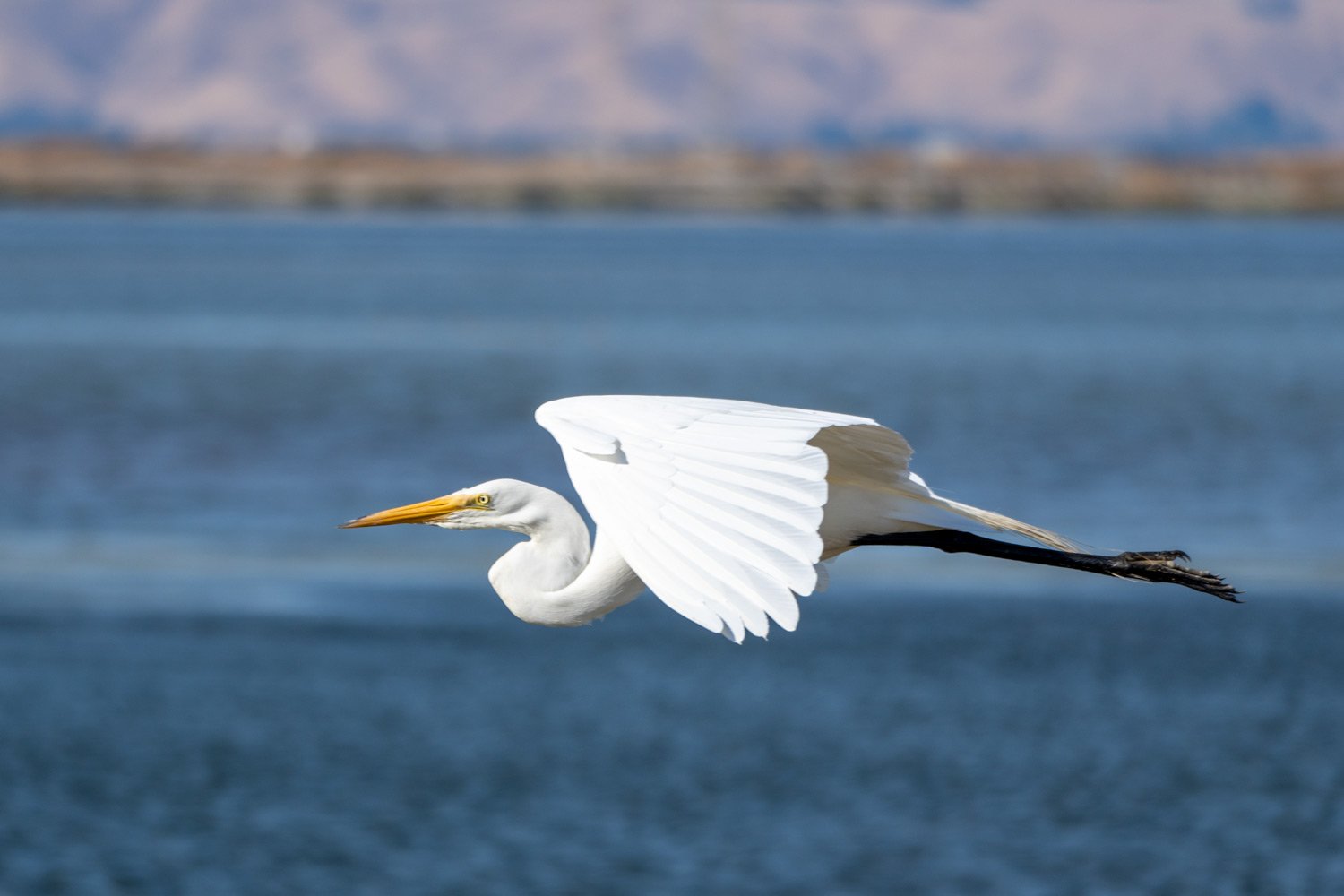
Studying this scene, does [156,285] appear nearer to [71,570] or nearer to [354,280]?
[354,280]

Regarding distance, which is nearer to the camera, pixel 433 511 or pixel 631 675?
pixel 433 511

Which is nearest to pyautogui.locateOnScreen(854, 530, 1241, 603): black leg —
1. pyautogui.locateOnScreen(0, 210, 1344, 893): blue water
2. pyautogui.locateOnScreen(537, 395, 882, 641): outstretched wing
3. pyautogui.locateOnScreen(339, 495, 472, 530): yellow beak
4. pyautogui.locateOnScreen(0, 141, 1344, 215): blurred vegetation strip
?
pyautogui.locateOnScreen(537, 395, 882, 641): outstretched wing

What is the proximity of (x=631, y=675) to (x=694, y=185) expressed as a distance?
133830mm

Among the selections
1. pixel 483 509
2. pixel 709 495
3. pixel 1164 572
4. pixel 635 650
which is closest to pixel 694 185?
pixel 635 650

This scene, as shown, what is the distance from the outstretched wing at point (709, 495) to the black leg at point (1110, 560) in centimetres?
112

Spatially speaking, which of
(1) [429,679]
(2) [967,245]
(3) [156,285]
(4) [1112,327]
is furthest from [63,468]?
(2) [967,245]

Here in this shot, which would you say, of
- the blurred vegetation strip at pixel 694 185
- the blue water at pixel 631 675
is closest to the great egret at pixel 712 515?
the blue water at pixel 631 675

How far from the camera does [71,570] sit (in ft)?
88.0

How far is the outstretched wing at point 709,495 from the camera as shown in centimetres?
541

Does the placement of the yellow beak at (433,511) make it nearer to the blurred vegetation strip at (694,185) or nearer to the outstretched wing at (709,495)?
the outstretched wing at (709,495)

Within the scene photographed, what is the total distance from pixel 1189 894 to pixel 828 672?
5668 mm

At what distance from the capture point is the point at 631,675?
22984 mm

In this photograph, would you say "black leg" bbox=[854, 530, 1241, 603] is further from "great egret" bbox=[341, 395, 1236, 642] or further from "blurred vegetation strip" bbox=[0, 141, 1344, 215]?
"blurred vegetation strip" bbox=[0, 141, 1344, 215]

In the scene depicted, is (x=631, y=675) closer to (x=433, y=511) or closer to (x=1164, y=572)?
(x=1164, y=572)
